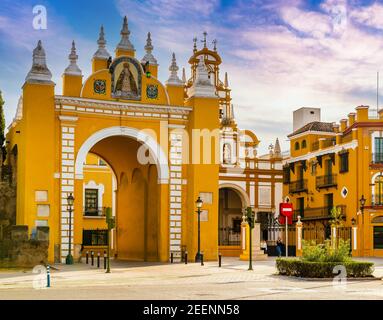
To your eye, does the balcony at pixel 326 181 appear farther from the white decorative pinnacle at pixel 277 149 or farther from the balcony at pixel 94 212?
the balcony at pixel 94 212

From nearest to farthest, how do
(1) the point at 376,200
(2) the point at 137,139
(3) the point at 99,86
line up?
(3) the point at 99,86, (2) the point at 137,139, (1) the point at 376,200

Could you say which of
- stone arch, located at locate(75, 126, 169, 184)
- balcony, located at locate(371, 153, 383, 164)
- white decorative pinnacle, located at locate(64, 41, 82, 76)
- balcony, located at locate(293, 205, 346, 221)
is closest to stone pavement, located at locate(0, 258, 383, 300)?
stone arch, located at locate(75, 126, 169, 184)

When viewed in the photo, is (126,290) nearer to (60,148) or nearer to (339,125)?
(60,148)

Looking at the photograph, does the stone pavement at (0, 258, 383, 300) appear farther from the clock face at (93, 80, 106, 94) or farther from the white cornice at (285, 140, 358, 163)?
the white cornice at (285, 140, 358, 163)

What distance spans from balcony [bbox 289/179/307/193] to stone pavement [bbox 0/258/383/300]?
30459mm

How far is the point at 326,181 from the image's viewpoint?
190 ft

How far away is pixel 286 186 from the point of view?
212 feet

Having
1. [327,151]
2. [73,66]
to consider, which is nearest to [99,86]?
[73,66]

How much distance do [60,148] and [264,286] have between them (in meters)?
15.8

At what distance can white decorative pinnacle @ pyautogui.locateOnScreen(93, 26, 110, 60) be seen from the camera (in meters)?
36.8

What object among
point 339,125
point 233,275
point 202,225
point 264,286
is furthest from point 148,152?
point 339,125

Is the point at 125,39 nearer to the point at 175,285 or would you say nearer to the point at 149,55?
the point at 149,55

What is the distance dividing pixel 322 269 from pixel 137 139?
1473cm

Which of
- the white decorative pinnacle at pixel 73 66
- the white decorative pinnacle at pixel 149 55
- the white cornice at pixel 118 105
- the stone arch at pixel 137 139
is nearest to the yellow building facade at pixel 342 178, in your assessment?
the stone arch at pixel 137 139
